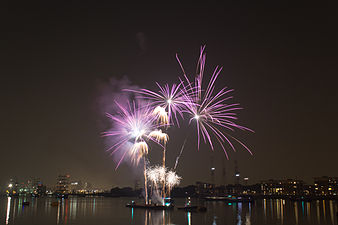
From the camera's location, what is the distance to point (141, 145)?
38156mm

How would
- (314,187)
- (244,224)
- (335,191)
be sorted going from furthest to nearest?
(314,187), (335,191), (244,224)

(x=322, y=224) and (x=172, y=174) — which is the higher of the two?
(x=172, y=174)

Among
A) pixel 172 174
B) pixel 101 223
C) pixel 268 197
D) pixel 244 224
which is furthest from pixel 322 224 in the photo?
pixel 268 197

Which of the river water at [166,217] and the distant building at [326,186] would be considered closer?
the river water at [166,217]

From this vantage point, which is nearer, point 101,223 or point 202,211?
point 101,223

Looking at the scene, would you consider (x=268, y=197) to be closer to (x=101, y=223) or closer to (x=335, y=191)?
(x=335, y=191)

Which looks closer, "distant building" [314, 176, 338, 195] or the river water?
the river water

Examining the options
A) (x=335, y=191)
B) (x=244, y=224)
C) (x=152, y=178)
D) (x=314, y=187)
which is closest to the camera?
(x=244, y=224)

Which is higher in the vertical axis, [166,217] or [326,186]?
[166,217]

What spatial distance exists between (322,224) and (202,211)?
839 inches

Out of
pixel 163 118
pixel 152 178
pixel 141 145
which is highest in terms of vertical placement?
pixel 163 118

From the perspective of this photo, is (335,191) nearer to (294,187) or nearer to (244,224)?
(294,187)

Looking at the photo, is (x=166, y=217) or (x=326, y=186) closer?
(x=166, y=217)

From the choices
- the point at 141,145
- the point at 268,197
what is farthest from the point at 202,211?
the point at 268,197
